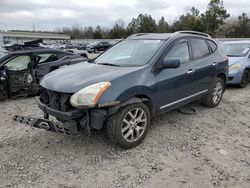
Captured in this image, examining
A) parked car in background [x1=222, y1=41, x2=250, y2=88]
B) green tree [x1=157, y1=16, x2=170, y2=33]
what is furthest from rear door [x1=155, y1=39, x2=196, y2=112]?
green tree [x1=157, y1=16, x2=170, y2=33]

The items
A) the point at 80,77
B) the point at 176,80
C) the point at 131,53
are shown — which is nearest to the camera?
the point at 80,77

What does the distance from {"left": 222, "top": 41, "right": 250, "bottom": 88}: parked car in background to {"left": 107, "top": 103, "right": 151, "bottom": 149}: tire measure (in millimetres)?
4781

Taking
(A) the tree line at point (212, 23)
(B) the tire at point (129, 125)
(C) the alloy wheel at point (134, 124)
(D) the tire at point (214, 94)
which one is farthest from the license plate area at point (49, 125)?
(A) the tree line at point (212, 23)

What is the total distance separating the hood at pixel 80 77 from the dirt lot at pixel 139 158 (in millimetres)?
981

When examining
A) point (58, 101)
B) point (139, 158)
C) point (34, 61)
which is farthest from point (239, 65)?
point (58, 101)

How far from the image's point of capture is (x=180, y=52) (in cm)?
458

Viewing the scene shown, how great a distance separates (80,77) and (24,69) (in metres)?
3.29

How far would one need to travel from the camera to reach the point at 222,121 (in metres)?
4.96

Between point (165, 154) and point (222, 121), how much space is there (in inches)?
75.0

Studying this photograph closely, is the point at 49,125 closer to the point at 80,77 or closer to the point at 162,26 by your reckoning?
the point at 80,77

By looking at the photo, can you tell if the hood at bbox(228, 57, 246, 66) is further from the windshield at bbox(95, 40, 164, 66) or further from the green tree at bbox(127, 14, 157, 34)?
the green tree at bbox(127, 14, 157, 34)

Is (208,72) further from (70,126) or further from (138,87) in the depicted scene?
(70,126)

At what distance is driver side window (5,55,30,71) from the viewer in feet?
20.3

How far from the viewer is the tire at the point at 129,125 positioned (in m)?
3.47
